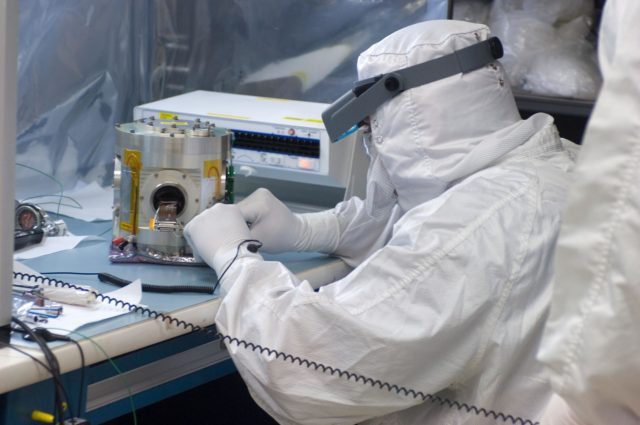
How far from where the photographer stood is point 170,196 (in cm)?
184

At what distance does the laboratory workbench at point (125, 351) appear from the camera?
135cm

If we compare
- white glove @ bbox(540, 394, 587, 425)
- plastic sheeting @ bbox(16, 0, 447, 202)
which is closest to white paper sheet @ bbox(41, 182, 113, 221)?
plastic sheeting @ bbox(16, 0, 447, 202)

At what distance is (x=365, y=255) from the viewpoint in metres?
2.06

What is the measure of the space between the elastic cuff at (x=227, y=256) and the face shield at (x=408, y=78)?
1.08 feet

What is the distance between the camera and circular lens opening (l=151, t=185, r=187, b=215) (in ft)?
6.00

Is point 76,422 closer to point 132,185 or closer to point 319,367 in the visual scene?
point 319,367

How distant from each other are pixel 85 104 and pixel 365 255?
86 cm

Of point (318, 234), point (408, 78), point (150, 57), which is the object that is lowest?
point (318, 234)

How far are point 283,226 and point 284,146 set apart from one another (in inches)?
14.4

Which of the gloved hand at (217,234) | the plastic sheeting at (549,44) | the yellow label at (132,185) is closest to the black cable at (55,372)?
the gloved hand at (217,234)

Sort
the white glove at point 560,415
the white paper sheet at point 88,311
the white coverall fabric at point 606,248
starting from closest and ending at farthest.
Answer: the white coverall fabric at point 606,248, the white glove at point 560,415, the white paper sheet at point 88,311

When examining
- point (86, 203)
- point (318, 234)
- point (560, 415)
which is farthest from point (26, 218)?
point (560, 415)

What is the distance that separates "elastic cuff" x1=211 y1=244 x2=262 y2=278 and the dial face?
0.44 m

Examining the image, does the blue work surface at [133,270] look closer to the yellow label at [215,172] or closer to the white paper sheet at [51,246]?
the white paper sheet at [51,246]
